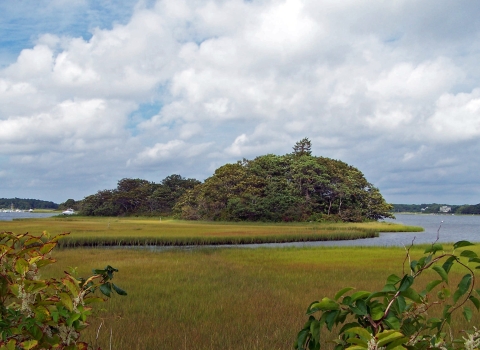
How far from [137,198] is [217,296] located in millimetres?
73708

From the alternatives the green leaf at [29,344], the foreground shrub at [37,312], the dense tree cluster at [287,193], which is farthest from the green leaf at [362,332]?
the dense tree cluster at [287,193]

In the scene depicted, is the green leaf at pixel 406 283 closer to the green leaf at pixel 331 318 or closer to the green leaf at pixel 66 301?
the green leaf at pixel 331 318

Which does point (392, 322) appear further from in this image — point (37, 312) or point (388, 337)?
point (37, 312)

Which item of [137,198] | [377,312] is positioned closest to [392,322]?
[377,312]

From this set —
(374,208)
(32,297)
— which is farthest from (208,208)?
(32,297)

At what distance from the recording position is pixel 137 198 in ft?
263

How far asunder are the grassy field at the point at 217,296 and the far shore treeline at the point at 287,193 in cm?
3600

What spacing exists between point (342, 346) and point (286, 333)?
15.6 ft

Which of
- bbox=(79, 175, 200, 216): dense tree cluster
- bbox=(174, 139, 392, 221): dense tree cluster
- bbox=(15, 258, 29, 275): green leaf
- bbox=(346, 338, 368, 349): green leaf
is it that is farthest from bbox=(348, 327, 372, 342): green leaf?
bbox=(79, 175, 200, 216): dense tree cluster

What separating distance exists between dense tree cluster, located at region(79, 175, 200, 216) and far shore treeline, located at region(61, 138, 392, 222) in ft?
44.5

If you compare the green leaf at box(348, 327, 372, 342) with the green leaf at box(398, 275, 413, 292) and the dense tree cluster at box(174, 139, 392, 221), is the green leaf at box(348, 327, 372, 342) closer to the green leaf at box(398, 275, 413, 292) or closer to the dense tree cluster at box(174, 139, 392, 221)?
the green leaf at box(398, 275, 413, 292)

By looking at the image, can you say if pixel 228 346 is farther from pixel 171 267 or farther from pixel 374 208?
pixel 374 208

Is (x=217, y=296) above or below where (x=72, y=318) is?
below

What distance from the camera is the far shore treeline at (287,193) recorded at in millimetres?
55188
